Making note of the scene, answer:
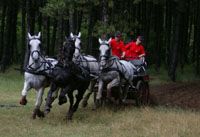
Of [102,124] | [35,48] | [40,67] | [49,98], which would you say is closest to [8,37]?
[40,67]

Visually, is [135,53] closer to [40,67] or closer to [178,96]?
[178,96]

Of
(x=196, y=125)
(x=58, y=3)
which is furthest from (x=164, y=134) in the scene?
(x=58, y=3)

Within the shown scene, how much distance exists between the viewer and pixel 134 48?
18.3m

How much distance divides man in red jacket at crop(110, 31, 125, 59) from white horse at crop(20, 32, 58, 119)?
10.9ft

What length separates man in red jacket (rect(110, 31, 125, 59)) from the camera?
1749cm

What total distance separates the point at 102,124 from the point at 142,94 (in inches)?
188

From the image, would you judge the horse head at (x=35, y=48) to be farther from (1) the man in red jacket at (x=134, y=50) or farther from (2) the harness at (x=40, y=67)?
(1) the man in red jacket at (x=134, y=50)

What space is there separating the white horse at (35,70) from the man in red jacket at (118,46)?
131 inches

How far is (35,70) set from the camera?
47.4 ft

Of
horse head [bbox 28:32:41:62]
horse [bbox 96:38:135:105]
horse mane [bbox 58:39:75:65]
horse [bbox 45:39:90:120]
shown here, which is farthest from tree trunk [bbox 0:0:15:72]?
horse mane [bbox 58:39:75:65]

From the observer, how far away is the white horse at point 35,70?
46.9 ft

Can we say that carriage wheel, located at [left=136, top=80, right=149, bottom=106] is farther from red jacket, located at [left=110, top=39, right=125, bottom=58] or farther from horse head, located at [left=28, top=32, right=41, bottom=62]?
horse head, located at [left=28, top=32, right=41, bottom=62]

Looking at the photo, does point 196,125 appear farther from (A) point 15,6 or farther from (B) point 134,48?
(A) point 15,6

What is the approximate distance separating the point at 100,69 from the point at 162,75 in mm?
17196
